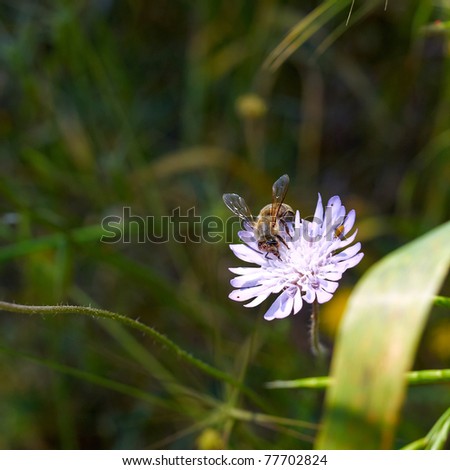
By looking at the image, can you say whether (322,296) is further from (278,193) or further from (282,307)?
(278,193)

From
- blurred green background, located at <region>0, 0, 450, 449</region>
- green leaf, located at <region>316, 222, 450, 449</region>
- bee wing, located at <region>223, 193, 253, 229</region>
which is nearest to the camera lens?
green leaf, located at <region>316, 222, 450, 449</region>

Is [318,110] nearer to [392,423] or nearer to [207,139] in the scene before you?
[207,139]

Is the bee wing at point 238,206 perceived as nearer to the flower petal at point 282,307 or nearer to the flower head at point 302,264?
the flower head at point 302,264

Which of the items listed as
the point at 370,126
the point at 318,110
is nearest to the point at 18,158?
the point at 318,110

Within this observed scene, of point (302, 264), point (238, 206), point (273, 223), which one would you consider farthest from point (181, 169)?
point (302, 264)

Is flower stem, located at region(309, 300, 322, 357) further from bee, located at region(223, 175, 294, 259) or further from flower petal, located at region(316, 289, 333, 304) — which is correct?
bee, located at region(223, 175, 294, 259)

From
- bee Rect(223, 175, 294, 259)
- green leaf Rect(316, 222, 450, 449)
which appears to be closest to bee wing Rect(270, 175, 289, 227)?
bee Rect(223, 175, 294, 259)
